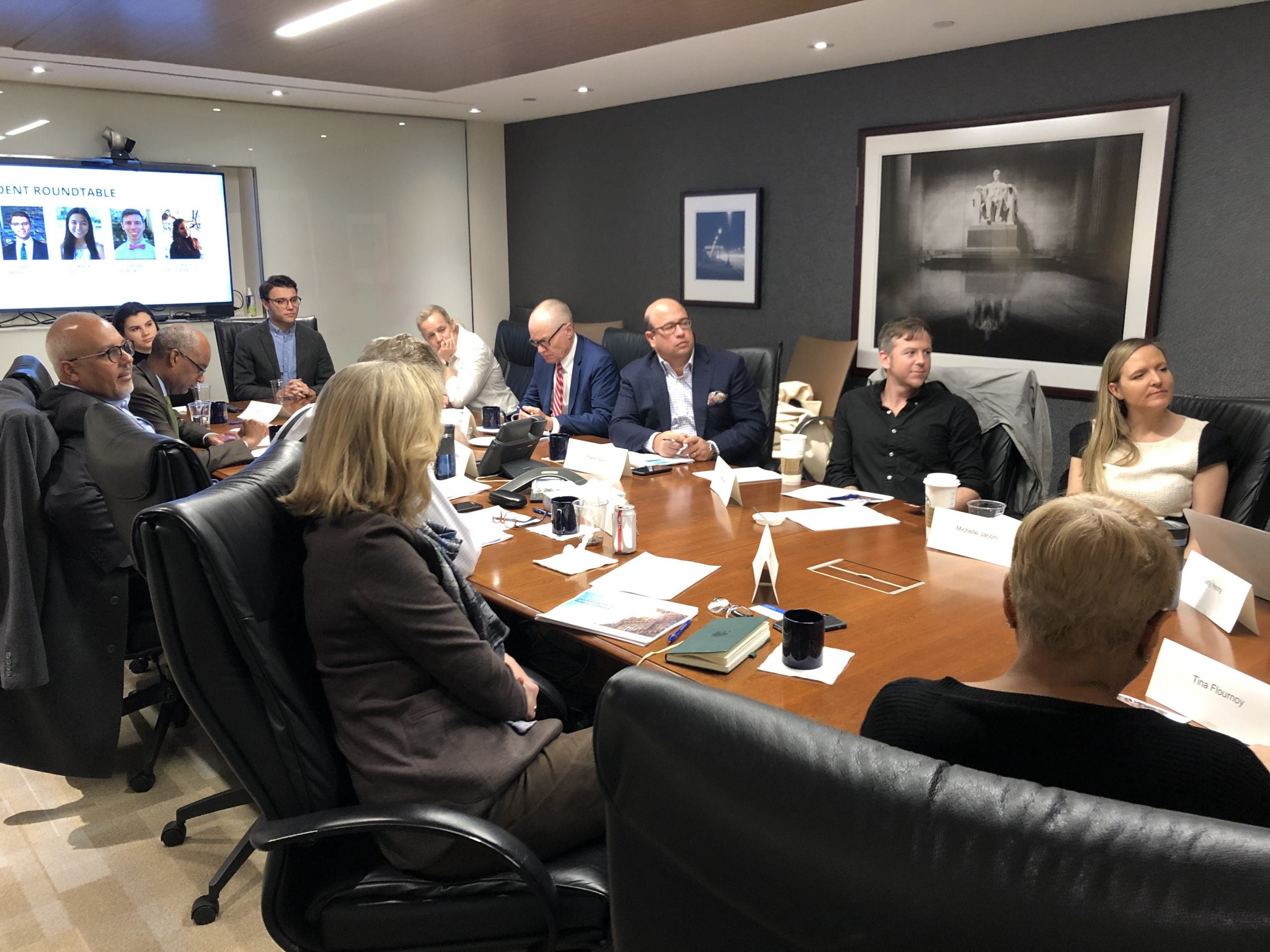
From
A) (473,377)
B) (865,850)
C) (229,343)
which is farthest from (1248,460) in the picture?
(229,343)

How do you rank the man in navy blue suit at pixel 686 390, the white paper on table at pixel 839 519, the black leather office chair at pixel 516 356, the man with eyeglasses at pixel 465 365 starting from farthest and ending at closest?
the black leather office chair at pixel 516 356
the man with eyeglasses at pixel 465 365
the man in navy blue suit at pixel 686 390
the white paper on table at pixel 839 519

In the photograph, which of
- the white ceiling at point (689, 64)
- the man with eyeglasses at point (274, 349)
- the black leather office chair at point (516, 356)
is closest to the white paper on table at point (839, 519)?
the white ceiling at point (689, 64)

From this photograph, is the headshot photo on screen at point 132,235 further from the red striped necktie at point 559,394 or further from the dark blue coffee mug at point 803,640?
the dark blue coffee mug at point 803,640

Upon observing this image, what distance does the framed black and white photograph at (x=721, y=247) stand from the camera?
21.1ft

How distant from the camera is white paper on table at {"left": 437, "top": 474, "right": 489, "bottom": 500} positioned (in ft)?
9.91

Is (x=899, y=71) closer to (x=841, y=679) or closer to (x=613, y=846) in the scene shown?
(x=841, y=679)

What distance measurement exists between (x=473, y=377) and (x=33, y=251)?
3.27 m

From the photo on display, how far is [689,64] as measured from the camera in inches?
223

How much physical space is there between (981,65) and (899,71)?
0.51m

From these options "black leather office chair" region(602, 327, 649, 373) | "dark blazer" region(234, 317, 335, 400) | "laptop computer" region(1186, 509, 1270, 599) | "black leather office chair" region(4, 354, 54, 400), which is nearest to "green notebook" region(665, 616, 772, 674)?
"laptop computer" region(1186, 509, 1270, 599)

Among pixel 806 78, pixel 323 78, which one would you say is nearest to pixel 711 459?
pixel 806 78

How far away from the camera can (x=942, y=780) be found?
0.70 m

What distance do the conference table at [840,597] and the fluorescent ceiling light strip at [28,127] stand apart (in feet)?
16.2

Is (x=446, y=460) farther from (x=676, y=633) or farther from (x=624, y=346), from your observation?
(x=624, y=346)
